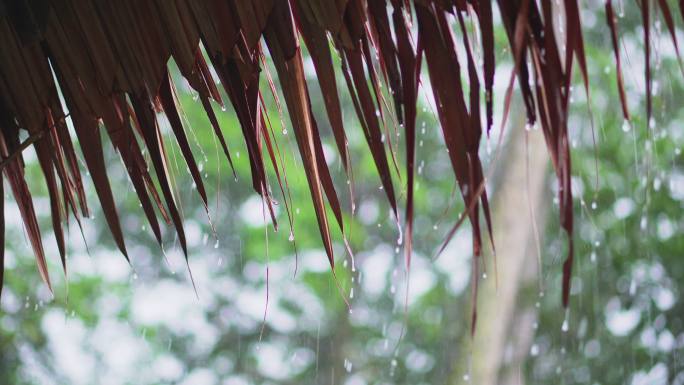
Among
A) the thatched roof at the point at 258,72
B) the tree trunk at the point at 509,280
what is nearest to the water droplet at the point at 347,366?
the tree trunk at the point at 509,280

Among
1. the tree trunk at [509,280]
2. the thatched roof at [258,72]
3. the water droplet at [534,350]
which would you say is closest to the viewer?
the thatched roof at [258,72]

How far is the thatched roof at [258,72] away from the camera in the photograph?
2.43 feet

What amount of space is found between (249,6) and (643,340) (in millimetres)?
6555

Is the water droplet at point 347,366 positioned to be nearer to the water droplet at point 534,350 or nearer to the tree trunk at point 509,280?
the tree trunk at point 509,280

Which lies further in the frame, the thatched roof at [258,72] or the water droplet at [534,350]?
the water droplet at [534,350]

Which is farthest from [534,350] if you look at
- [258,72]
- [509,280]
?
[258,72]

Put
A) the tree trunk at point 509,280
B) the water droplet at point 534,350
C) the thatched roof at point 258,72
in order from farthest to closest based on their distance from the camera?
1. the water droplet at point 534,350
2. the tree trunk at point 509,280
3. the thatched roof at point 258,72

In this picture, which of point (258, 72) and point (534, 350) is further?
point (534, 350)

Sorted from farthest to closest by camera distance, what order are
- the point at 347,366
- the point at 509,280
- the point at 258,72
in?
1. the point at 347,366
2. the point at 509,280
3. the point at 258,72

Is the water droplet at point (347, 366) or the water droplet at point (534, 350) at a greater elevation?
the water droplet at point (347, 366)

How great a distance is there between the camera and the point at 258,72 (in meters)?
0.91

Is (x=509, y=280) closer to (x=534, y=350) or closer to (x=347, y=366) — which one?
(x=534, y=350)

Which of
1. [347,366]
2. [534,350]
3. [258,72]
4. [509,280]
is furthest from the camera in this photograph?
[347,366]

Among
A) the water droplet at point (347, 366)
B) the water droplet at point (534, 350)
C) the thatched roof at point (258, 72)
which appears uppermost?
the water droplet at point (347, 366)
